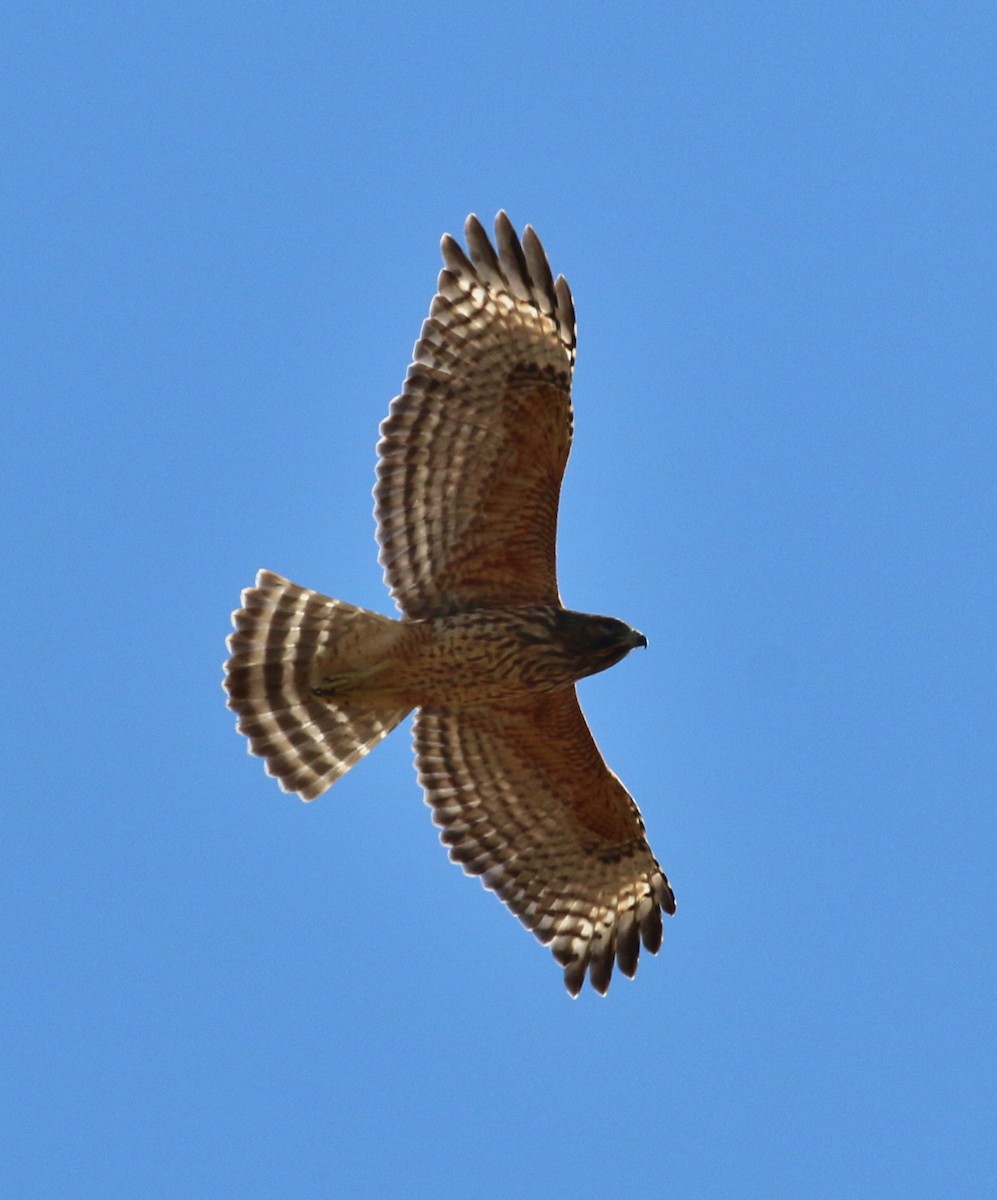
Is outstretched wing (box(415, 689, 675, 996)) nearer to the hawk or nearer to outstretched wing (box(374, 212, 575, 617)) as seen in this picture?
the hawk

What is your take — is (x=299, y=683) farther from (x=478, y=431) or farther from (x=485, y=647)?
(x=478, y=431)

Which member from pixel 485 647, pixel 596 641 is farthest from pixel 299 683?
pixel 596 641

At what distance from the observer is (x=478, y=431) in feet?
45.1

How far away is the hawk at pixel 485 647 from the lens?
13.7 metres

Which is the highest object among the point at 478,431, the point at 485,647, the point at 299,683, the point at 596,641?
the point at 478,431

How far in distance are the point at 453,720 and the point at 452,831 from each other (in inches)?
28.3

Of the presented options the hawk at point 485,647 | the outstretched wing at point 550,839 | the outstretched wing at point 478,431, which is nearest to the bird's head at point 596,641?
the hawk at point 485,647

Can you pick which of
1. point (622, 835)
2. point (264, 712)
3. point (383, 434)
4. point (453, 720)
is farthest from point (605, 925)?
point (383, 434)

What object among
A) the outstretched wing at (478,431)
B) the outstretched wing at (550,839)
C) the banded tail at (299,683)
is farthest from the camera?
the outstretched wing at (550,839)

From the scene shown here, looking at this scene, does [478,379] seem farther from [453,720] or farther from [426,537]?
[453,720]

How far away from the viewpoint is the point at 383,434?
13.8 m

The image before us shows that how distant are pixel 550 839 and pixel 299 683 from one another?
1.91m

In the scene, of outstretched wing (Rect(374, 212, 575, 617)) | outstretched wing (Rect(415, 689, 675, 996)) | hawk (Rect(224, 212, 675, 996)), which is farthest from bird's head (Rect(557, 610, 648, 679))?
outstretched wing (Rect(415, 689, 675, 996))

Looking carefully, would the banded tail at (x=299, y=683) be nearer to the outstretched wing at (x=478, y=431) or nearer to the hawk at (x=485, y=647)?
the hawk at (x=485, y=647)
